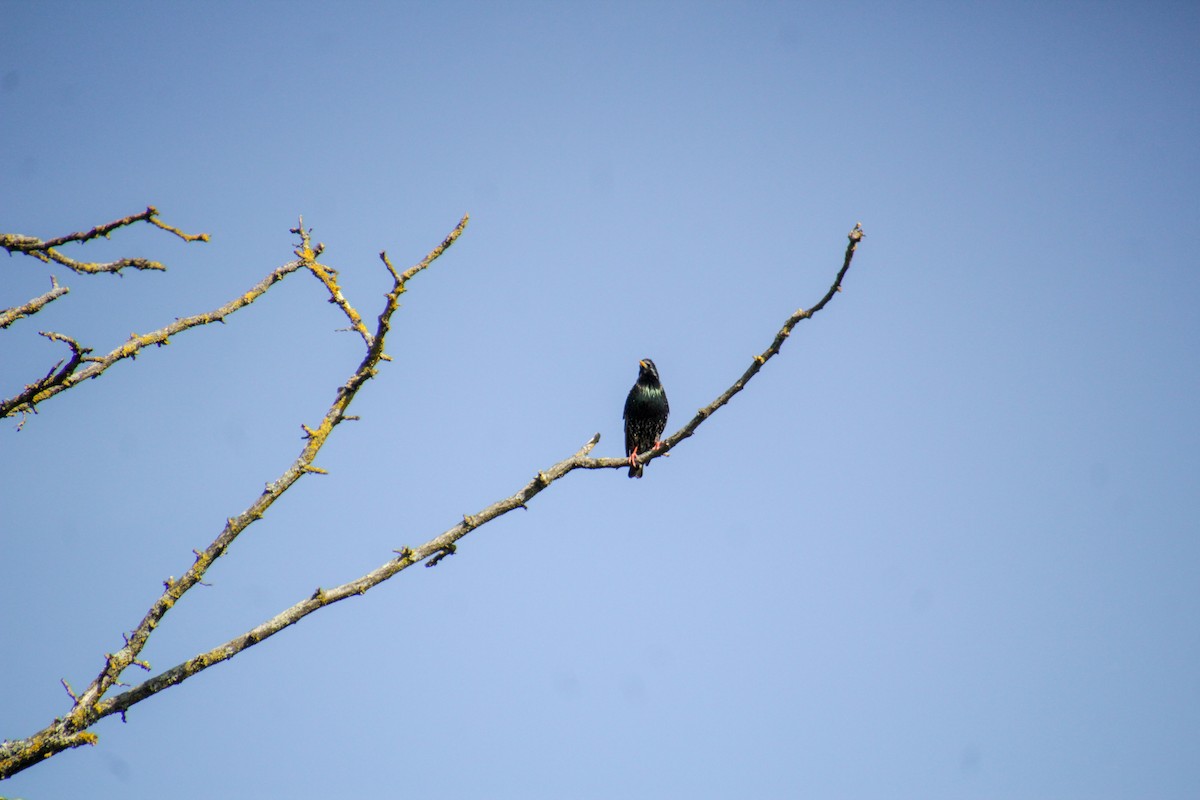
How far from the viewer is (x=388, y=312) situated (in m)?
4.51

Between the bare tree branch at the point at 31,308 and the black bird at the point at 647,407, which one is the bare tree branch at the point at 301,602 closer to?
the bare tree branch at the point at 31,308

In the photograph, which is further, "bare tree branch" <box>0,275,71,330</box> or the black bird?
the black bird

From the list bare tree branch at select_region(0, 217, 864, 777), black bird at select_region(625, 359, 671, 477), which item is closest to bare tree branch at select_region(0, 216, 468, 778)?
bare tree branch at select_region(0, 217, 864, 777)

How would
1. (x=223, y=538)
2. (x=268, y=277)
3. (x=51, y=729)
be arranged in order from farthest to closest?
(x=268, y=277)
(x=223, y=538)
(x=51, y=729)

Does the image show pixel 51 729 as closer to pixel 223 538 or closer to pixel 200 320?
pixel 223 538

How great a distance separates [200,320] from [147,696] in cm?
167

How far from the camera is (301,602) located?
434cm

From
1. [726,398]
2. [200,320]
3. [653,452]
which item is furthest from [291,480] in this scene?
[653,452]

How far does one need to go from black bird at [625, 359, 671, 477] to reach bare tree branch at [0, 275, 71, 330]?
7524mm

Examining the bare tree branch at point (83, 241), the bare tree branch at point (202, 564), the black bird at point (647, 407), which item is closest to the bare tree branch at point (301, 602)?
the bare tree branch at point (202, 564)

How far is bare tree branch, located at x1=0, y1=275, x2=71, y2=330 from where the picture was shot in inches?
152

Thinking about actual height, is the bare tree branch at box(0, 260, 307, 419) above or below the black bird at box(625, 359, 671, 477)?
below

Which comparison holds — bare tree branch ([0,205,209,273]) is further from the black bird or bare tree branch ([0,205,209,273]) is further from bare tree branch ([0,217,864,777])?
the black bird

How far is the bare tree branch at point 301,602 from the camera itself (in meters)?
3.89
